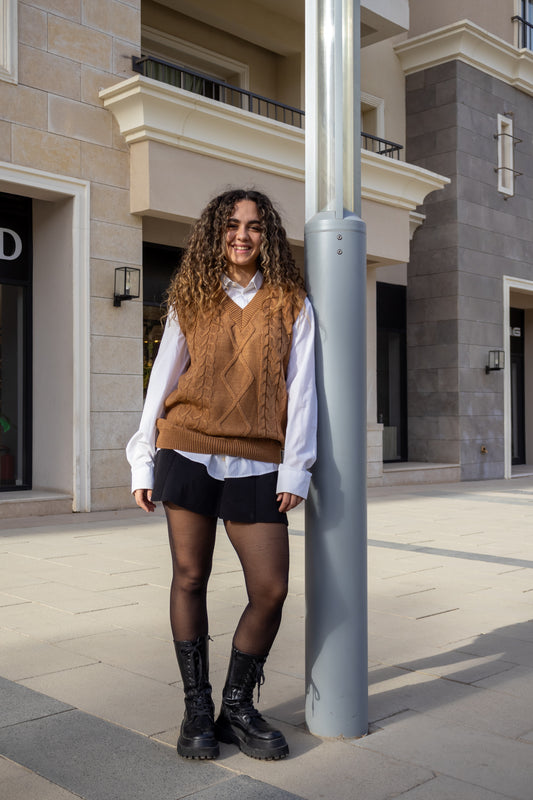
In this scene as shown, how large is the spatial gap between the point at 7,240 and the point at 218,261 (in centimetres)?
826

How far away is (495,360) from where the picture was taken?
16.6 metres

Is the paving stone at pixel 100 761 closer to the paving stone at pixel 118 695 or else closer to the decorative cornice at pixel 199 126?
the paving stone at pixel 118 695

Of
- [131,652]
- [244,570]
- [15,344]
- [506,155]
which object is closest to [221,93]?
[15,344]

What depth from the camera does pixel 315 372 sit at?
3.14m

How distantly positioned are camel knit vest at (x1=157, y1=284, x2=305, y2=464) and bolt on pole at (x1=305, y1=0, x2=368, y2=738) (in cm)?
19

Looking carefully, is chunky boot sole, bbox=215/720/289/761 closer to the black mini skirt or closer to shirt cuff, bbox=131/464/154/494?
the black mini skirt

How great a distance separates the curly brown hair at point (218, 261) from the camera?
306 centimetres

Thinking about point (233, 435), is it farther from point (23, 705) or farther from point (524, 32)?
point (524, 32)

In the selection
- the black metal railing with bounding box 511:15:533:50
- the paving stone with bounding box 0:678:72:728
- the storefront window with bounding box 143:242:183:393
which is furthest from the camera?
the black metal railing with bounding box 511:15:533:50

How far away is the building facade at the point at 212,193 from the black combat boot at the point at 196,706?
6.85m

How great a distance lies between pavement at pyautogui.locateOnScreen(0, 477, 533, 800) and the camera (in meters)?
2.75

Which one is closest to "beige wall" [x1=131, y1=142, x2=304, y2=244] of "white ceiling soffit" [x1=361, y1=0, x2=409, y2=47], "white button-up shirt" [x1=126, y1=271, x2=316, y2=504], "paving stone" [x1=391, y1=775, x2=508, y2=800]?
"white ceiling soffit" [x1=361, y1=0, x2=409, y2=47]

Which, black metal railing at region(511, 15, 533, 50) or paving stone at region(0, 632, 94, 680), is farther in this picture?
black metal railing at region(511, 15, 533, 50)

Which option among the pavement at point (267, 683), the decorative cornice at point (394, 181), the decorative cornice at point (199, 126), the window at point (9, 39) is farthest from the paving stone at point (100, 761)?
the decorative cornice at point (394, 181)
